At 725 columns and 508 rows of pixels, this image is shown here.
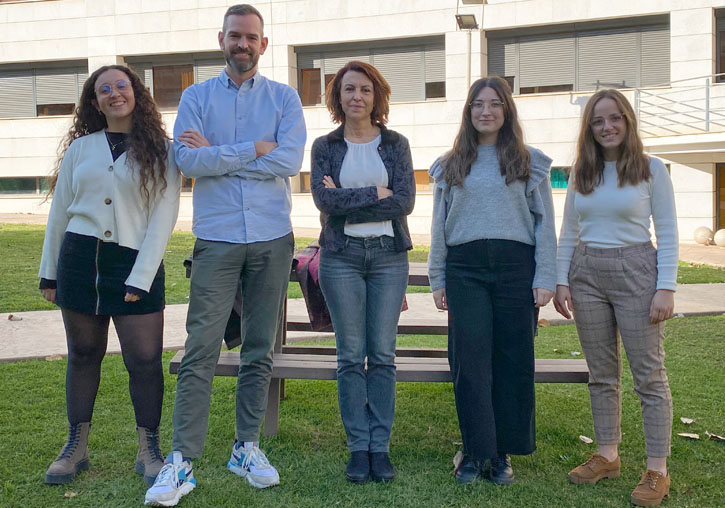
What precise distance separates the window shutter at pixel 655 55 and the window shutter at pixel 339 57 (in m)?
8.34

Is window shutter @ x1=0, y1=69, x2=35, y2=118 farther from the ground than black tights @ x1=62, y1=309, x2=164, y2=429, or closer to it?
farther from the ground

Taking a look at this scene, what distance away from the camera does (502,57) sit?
24094 millimetres

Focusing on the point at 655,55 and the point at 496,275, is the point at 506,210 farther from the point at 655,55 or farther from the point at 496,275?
the point at 655,55

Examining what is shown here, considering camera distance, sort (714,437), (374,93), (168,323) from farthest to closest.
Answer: (168,323)
(714,437)
(374,93)

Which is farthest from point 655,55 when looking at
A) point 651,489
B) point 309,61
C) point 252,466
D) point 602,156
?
point 252,466

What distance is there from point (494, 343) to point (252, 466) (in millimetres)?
1435

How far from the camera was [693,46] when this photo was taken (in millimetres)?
21438

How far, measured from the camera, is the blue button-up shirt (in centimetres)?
408

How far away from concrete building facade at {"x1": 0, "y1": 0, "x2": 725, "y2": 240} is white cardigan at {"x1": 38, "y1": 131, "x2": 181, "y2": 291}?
1767 cm

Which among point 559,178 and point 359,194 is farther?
point 559,178

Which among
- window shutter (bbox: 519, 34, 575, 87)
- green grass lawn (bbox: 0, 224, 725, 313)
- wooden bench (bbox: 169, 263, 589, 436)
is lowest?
green grass lawn (bbox: 0, 224, 725, 313)

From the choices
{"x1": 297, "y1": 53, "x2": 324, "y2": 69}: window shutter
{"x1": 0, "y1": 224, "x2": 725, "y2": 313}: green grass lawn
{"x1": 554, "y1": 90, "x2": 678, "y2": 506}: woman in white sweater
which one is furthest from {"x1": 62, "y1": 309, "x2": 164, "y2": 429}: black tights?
{"x1": 297, "y1": 53, "x2": 324, "y2": 69}: window shutter

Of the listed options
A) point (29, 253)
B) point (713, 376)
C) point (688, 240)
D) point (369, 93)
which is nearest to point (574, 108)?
point (688, 240)

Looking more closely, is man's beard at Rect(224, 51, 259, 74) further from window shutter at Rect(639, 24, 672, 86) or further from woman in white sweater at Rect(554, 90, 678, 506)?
window shutter at Rect(639, 24, 672, 86)
